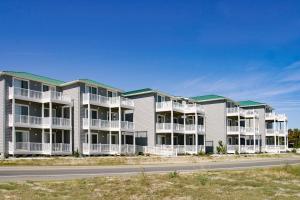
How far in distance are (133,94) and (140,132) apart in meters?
5.47

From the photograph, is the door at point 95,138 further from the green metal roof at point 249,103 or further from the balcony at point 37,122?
the green metal roof at point 249,103

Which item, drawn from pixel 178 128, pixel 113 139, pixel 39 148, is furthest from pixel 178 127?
pixel 39 148

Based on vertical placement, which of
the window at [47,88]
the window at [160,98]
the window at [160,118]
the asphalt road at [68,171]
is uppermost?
the window at [47,88]

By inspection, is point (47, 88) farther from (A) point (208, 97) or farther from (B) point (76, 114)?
(A) point (208, 97)

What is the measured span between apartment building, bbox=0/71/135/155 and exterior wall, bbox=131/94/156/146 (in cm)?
276

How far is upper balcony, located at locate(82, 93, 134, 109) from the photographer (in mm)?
47819

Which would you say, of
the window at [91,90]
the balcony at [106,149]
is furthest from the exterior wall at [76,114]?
the window at [91,90]

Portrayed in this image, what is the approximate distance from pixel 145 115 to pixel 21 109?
19337 millimetres

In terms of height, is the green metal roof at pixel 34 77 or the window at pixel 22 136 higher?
the green metal roof at pixel 34 77

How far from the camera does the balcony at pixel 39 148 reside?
40312 mm

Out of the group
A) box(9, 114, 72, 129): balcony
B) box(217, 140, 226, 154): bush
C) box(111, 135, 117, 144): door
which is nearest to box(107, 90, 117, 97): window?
box(111, 135, 117, 144): door

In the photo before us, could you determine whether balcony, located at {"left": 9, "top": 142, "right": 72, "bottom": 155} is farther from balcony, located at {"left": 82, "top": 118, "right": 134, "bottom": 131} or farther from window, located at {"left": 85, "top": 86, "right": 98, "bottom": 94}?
window, located at {"left": 85, "top": 86, "right": 98, "bottom": 94}

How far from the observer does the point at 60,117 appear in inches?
1861

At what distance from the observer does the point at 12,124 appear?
4047 centimetres
